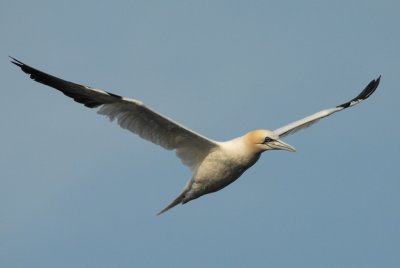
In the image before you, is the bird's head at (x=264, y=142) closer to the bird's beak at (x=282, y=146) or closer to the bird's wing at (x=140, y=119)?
the bird's beak at (x=282, y=146)

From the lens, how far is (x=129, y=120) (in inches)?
640

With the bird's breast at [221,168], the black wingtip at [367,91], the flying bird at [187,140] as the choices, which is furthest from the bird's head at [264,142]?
the black wingtip at [367,91]

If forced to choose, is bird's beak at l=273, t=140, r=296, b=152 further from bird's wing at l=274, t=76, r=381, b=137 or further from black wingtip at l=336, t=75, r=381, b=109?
black wingtip at l=336, t=75, r=381, b=109

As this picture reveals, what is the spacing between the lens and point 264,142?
16.5m

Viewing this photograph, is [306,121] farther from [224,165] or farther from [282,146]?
[224,165]

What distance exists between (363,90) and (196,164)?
5.34 meters

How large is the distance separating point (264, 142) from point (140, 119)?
2.15 m

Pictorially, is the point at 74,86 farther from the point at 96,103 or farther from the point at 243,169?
the point at 243,169

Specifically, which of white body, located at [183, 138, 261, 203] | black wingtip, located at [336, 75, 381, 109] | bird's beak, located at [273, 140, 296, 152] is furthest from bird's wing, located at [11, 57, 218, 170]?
black wingtip, located at [336, 75, 381, 109]

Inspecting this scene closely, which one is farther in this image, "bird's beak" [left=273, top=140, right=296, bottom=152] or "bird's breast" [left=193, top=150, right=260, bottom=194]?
"bird's beak" [left=273, top=140, right=296, bottom=152]

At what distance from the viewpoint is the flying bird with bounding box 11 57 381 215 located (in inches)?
625

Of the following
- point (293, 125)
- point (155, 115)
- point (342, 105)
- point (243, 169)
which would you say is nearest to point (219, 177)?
point (243, 169)

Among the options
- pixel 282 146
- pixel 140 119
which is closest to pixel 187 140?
pixel 140 119

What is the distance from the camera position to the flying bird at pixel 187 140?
15.9m
